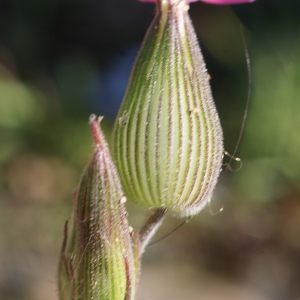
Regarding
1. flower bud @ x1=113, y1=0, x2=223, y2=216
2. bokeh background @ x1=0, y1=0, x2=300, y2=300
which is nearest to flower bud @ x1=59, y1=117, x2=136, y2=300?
flower bud @ x1=113, y1=0, x2=223, y2=216

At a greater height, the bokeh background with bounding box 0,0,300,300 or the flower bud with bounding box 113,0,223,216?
the flower bud with bounding box 113,0,223,216

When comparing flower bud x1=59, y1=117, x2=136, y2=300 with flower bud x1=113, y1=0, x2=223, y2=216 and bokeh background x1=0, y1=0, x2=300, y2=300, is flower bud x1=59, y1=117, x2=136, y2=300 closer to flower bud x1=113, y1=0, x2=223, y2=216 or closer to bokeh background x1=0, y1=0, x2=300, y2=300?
flower bud x1=113, y1=0, x2=223, y2=216

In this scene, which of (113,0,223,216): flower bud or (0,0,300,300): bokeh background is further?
(0,0,300,300): bokeh background

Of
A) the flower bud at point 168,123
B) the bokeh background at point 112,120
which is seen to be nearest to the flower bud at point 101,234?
the flower bud at point 168,123

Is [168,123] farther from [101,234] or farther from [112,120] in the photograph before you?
[112,120]

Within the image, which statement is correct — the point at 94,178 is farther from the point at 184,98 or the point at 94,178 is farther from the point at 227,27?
the point at 227,27

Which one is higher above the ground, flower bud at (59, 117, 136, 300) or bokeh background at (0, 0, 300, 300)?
flower bud at (59, 117, 136, 300)
